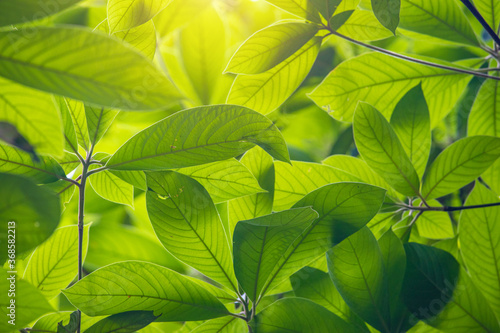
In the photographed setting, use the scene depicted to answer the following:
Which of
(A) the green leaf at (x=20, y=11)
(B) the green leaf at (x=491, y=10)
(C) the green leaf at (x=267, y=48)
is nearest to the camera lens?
(A) the green leaf at (x=20, y=11)

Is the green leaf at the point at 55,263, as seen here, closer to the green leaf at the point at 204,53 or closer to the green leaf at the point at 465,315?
the green leaf at the point at 204,53

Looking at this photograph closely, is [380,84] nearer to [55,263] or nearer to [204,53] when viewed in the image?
[204,53]

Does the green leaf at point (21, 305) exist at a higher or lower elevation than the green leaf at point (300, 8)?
lower

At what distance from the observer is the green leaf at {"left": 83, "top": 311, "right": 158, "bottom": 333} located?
570 millimetres

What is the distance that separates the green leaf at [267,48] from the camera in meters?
0.66

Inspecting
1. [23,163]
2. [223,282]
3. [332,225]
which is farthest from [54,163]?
[332,225]

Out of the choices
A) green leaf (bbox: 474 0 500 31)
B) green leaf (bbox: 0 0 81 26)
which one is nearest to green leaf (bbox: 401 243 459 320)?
green leaf (bbox: 474 0 500 31)

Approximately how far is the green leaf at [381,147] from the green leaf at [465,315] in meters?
0.23

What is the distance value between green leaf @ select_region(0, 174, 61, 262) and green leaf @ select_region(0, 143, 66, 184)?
0.52 ft

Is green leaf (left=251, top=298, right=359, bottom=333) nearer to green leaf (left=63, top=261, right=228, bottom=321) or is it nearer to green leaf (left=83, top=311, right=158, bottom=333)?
green leaf (left=63, top=261, right=228, bottom=321)

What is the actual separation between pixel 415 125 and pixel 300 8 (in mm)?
362

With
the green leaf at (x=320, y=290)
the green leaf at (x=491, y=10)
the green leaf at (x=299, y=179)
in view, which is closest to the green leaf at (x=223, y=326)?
the green leaf at (x=320, y=290)

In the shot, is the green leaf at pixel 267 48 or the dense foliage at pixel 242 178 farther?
the green leaf at pixel 267 48

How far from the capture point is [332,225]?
613 mm
